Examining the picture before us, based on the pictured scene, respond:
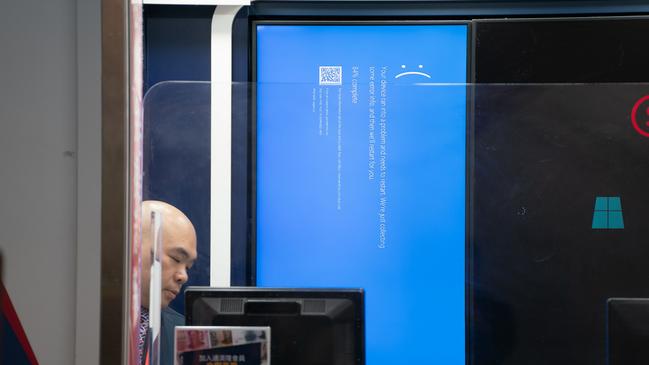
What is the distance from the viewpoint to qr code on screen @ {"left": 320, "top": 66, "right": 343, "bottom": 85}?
2.41 m

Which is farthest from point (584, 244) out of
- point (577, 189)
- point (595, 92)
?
point (595, 92)

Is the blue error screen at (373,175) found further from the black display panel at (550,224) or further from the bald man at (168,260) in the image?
the bald man at (168,260)

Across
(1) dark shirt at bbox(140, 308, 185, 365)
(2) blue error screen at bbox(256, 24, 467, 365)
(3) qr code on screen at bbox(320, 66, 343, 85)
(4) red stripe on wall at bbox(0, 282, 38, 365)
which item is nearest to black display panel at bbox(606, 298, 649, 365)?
(2) blue error screen at bbox(256, 24, 467, 365)

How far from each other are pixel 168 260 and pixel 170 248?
38mm

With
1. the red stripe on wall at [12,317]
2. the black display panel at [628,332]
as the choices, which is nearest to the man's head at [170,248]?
the red stripe on wall at [12,317]

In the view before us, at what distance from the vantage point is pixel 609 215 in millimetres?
2029

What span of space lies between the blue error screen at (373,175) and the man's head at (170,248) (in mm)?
443

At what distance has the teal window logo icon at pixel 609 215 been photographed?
2.02m

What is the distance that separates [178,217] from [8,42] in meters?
0.73

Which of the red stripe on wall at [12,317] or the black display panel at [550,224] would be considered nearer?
the red stripe on wall at [12,317]

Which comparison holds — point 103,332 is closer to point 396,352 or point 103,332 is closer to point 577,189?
point 396,352

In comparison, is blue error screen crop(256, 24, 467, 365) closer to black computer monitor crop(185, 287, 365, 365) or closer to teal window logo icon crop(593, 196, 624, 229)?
teal window logo icon crop(593, 196, 624, 229)

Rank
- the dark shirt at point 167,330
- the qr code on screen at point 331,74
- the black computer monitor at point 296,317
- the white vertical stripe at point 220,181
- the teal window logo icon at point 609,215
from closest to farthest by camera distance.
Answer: the black computer monitor at point 296,317
the dark shirt at point 167,330
the white vertical stripe at point 220,181
the teal window logo icon at point 609,215
the qr code on screen at point 331,74

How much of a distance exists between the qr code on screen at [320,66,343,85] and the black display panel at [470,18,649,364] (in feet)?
2.06
